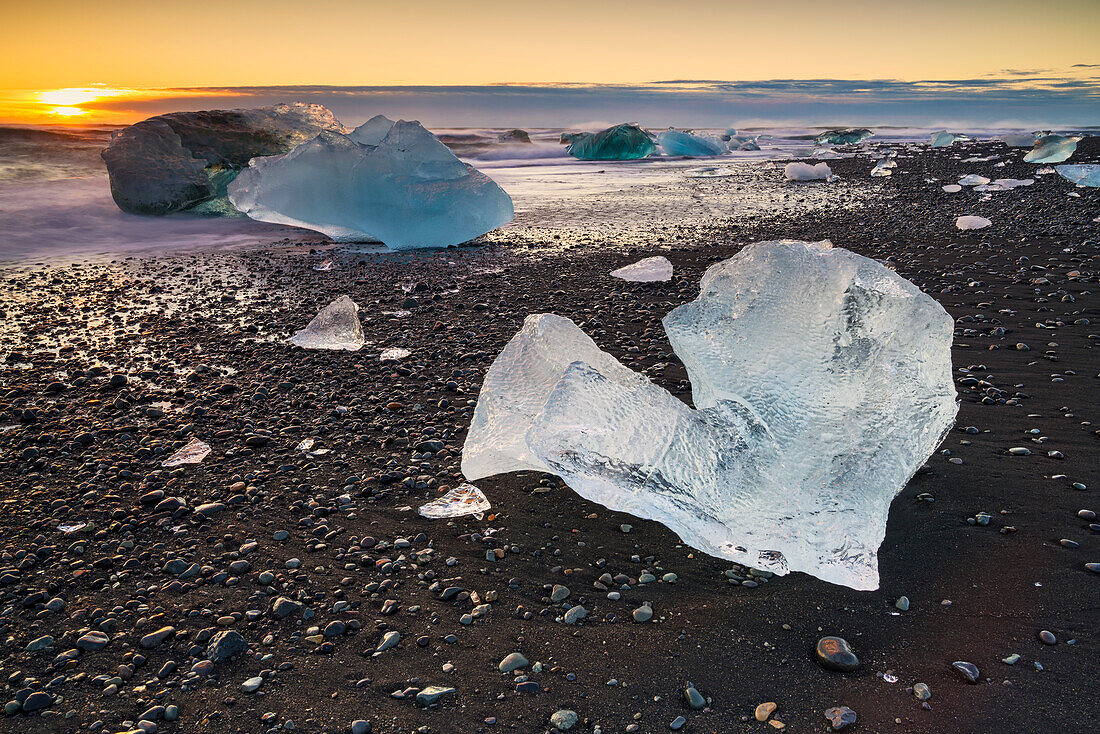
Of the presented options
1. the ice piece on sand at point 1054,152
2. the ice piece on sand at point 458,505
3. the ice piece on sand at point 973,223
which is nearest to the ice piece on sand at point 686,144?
the ice piece on sand at point 1054,152

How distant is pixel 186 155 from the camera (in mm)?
11047

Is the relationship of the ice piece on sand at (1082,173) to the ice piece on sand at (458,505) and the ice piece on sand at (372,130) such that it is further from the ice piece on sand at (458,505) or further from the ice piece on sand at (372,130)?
the ice piece on sand at (458,505)

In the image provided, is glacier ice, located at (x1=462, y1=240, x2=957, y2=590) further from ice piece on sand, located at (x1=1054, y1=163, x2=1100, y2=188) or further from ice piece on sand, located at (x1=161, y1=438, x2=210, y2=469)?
ice piece on sand, located at (x1=1054, y1=163, x2=1100, y2=188)

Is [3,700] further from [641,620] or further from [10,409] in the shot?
[10,409]

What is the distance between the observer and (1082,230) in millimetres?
7953

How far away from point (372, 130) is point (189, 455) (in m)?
8.07

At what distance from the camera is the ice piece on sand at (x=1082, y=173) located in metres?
11.2

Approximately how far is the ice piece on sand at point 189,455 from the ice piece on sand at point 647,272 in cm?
421

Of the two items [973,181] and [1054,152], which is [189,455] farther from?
[1054,152]

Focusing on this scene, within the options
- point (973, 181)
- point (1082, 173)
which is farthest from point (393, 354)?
point (973, 181)

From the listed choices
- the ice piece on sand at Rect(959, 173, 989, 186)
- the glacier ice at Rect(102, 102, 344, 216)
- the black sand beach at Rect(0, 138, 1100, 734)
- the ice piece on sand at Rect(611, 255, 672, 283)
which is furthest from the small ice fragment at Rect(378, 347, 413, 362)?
the ice piece on sand at Rect(959, 173, 989, 186)

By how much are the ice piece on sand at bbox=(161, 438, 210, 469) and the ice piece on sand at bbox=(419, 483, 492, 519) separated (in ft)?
4.36

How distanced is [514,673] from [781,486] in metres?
1.15

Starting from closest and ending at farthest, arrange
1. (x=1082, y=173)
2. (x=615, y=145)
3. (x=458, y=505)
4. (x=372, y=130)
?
(x=458, y=505)
(x=372, y=130)
(x=1082, y=173)
(x=615, y=145)
